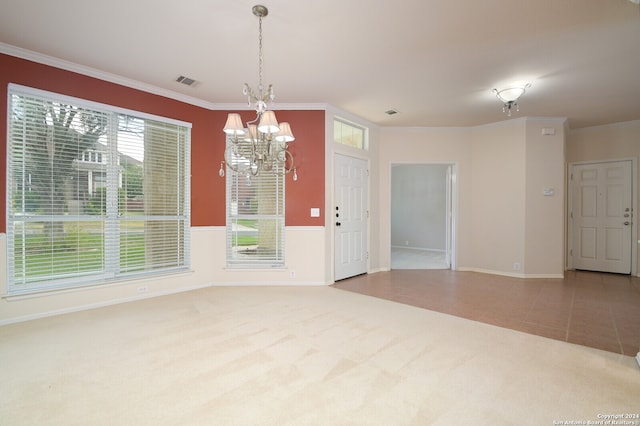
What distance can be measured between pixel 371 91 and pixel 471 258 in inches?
147

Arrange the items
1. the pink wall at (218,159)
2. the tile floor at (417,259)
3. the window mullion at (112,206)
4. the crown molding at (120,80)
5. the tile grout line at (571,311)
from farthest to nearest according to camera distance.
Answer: the tile floor at (417,259)
the pink wall at (218,159)
the window mullion at (112,206)
the crown molding at (120,80)
the tile grout line at (571,311)

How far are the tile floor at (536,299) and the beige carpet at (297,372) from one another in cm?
34

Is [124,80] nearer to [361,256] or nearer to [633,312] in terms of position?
[361,256]

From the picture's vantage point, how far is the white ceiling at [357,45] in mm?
2463

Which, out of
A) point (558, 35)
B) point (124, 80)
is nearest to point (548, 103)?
point (558, 35)

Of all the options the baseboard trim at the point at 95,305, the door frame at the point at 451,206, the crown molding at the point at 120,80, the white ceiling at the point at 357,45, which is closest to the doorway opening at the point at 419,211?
the door frame at the point at 451,206

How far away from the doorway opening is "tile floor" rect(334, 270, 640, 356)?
268 cm

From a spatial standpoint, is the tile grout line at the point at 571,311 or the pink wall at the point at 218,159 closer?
the tile grout line at the point at 571,311

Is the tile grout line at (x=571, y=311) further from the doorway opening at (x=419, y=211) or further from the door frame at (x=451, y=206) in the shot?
the doorway opening at (x=419, y=211)

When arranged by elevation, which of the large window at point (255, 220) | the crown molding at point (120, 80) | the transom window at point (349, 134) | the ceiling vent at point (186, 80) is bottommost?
the large window at point (255, 220)

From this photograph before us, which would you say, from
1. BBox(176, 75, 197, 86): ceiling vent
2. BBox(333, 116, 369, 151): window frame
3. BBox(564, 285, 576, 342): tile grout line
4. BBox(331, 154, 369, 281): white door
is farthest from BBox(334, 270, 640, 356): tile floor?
BBox(176, 75, 197, 86): ceiling vent

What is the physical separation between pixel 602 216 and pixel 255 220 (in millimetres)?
6299

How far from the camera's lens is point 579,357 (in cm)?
237

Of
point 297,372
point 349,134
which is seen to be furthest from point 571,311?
point 349,134
